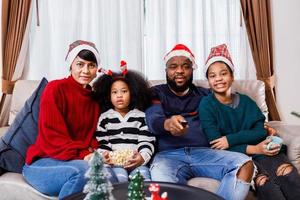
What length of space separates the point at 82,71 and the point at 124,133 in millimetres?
470

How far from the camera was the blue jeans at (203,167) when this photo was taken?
5.89ft

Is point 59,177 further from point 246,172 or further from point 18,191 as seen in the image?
point 246,172

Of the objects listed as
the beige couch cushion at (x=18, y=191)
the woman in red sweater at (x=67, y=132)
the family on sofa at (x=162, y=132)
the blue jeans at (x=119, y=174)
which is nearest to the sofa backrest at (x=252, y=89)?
the family on sofa at (x=162, y=132)

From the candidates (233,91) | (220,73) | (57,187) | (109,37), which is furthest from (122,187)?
(109,37)

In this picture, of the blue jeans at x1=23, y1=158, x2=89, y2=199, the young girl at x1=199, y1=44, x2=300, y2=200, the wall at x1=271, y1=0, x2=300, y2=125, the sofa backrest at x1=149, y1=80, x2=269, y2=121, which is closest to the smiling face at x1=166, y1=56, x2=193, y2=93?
the young girl at x1=199, y1=44, x2=300, y2=200

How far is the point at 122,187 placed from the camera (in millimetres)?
1577

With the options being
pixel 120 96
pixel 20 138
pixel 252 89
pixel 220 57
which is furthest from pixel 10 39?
pixel 252 89

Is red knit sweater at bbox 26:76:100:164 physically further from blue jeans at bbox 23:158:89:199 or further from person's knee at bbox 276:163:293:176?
person's knee at bbox 276:163:293:176

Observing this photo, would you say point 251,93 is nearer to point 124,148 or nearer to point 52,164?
point 124,148

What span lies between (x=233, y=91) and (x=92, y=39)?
51.9 inches

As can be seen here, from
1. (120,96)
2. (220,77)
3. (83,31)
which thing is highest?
(83,31)

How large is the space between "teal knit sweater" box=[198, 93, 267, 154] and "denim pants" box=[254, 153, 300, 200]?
0.52 ft

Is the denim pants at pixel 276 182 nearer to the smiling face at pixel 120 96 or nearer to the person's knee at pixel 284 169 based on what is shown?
the person's knee at pixel 284 169

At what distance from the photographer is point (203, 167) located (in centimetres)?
203
